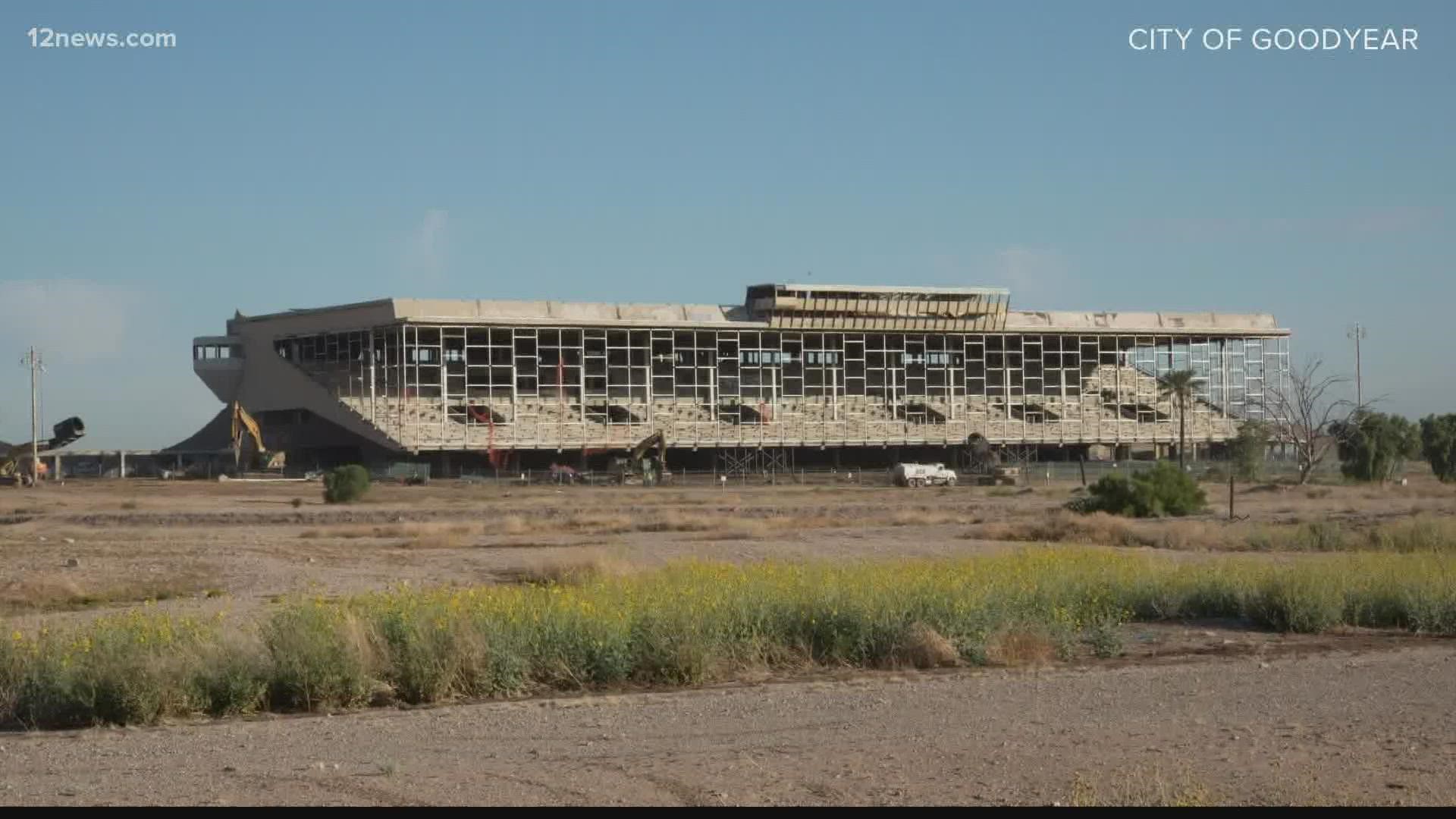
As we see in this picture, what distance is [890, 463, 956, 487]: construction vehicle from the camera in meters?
89.3

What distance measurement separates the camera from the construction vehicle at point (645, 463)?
8850 centimetres

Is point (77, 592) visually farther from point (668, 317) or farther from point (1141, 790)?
point (668, 317)

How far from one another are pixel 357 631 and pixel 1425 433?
311 feet

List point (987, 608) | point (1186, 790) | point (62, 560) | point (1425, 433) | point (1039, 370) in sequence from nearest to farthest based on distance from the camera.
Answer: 1. point (1186, 790)
2. point (987, 608)
3. point (62, 560)
4. point (1425, 433)
5. point (1039, 370)

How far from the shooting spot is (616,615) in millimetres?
19188

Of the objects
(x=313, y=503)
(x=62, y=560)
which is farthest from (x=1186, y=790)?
(x=313, y=503)

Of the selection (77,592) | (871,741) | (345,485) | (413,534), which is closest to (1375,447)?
(345,485)

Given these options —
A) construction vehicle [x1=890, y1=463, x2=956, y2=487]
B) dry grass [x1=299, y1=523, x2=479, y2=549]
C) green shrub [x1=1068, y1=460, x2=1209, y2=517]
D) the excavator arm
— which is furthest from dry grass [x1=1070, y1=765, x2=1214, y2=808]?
the excavator arm

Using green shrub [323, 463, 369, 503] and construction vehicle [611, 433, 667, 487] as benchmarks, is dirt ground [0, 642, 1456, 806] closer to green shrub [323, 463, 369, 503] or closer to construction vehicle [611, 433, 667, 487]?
green shrub [323, 463, 369, 503]

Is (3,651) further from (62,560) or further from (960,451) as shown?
(960,451)

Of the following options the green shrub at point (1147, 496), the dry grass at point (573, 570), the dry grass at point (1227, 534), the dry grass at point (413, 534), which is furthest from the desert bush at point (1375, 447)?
the dry grass at point (573, 570)

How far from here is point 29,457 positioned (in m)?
90.4

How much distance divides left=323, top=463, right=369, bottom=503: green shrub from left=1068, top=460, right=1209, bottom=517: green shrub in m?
30.2

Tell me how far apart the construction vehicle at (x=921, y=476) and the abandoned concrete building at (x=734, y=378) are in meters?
12.1
